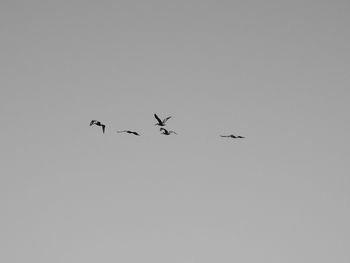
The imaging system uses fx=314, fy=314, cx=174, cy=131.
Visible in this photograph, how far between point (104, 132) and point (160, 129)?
12.3 ft

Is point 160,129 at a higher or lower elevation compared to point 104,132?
higher

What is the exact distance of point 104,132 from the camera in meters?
16.7

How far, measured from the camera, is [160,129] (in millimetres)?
19125

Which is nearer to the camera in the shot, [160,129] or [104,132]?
[104,132]
